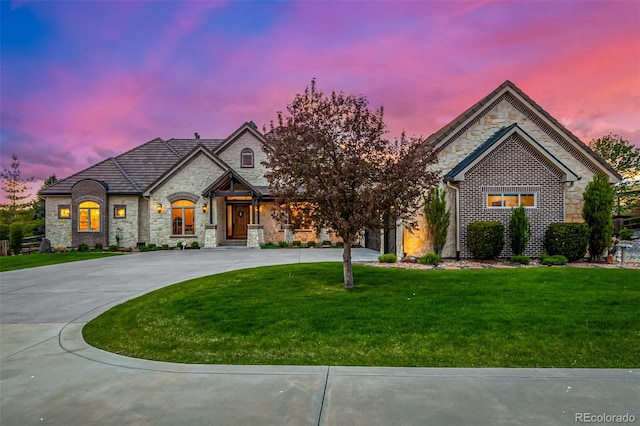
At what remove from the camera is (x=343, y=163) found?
777 cm

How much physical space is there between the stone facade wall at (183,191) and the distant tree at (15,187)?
16296 millimetres

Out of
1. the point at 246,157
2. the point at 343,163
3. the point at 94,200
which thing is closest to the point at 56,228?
the point at 94,200

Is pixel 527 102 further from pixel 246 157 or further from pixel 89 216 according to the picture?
pixel 89 216

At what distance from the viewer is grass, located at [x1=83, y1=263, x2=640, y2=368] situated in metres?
4.50

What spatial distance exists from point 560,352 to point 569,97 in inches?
680

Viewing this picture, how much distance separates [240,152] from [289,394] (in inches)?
902

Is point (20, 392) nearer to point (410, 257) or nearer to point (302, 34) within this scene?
point (410, 257)

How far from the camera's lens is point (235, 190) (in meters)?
23.5

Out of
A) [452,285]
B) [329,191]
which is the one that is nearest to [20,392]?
[329,191]

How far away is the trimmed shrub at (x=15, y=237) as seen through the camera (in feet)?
68.2

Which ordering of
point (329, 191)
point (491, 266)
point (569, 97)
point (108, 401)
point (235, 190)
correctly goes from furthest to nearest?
point (235, 190)
point (569, 97)
point (491, 266)
point (329, 191)
point (108, 401)

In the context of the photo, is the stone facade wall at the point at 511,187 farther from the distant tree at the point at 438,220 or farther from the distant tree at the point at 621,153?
the distant tree at the point at 621,153

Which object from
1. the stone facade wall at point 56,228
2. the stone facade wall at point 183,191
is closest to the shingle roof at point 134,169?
the stone facade wall at point 183,191

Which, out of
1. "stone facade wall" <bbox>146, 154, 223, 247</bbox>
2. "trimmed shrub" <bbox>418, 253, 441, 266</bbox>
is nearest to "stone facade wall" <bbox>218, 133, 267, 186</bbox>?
"stone facade wall" <bbox>146, 154, 223, 247</bbox>
